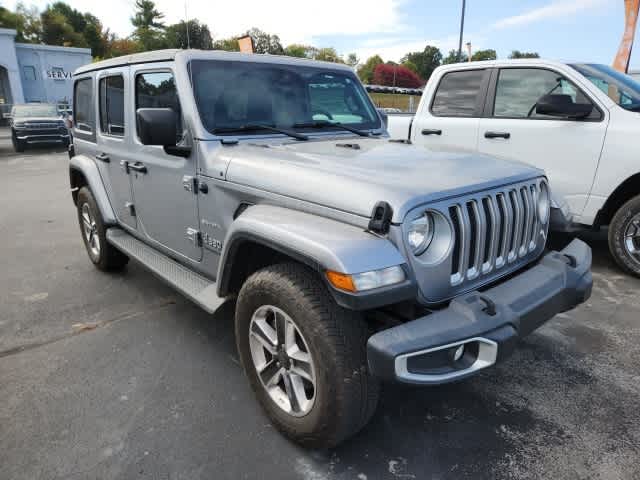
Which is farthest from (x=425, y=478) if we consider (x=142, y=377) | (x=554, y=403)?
(x=142, y=377)

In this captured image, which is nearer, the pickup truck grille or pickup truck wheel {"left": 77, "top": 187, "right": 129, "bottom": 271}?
the pickup truck grille

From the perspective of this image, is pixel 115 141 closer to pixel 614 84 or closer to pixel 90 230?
pixel 90 230

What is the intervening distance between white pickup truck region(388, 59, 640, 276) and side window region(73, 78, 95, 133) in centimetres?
302

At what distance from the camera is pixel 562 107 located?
414cm

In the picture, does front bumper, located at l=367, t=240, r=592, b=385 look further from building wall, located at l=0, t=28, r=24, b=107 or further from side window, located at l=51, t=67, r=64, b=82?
side window, located at l=51, t=67, r=64, b=82

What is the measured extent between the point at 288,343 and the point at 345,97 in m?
2.21

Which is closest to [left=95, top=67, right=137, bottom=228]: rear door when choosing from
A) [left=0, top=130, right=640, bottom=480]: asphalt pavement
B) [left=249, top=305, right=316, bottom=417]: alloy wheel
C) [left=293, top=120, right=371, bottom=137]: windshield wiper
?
[left=0, top=130, right=640, bottom=480]: asphalt pavement

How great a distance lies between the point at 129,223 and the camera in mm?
3953

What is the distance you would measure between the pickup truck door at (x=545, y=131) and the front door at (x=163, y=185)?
10.5ft

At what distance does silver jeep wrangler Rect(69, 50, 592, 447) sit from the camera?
6.07ft

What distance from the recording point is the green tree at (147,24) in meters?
66.1

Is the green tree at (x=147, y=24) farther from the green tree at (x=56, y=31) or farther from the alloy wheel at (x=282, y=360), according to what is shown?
the alloy wheel at (x=282, y=360)

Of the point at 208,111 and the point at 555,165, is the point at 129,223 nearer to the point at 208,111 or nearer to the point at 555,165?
the point at 208,111

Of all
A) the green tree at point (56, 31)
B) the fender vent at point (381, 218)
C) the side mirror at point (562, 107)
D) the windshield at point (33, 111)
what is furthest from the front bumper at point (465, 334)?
the green tree at point (56, 31)
